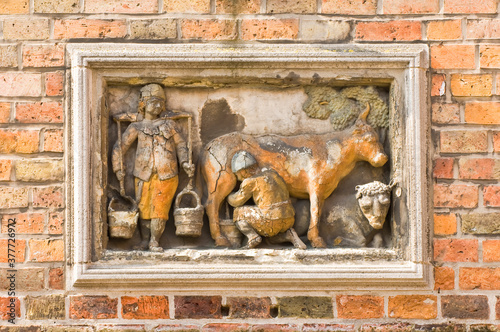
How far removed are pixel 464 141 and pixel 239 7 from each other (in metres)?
1.23

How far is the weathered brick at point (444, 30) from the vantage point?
3426 mm

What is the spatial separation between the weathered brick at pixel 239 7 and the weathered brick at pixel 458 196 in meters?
1.22

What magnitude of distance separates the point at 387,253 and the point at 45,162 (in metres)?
1.65

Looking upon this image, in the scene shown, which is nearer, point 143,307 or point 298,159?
point 143,307

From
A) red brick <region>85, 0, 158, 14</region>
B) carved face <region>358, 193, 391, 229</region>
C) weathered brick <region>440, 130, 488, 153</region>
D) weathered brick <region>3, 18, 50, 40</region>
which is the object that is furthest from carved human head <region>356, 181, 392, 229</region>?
weathered brick <region>3, 18, 50, 40</region>

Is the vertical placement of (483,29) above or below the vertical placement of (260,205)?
above

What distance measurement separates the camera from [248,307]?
3.36 m

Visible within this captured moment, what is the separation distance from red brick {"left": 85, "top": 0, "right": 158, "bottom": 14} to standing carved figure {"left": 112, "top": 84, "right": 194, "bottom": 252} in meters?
0.36

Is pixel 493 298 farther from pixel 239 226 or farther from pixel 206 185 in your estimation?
pixel 206 185

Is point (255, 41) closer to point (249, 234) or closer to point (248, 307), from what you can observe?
point (249, 234)

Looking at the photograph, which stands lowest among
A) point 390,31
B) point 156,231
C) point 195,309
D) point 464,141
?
point 195,309

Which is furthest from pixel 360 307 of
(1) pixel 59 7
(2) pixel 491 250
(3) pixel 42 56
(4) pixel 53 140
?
(1) pixel 59 7

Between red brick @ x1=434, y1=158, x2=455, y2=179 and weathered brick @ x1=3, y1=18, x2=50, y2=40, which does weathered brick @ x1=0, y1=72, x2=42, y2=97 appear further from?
red brick @ x1=434, y1=158, x2=455, y2=179

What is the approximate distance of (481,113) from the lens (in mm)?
3396
